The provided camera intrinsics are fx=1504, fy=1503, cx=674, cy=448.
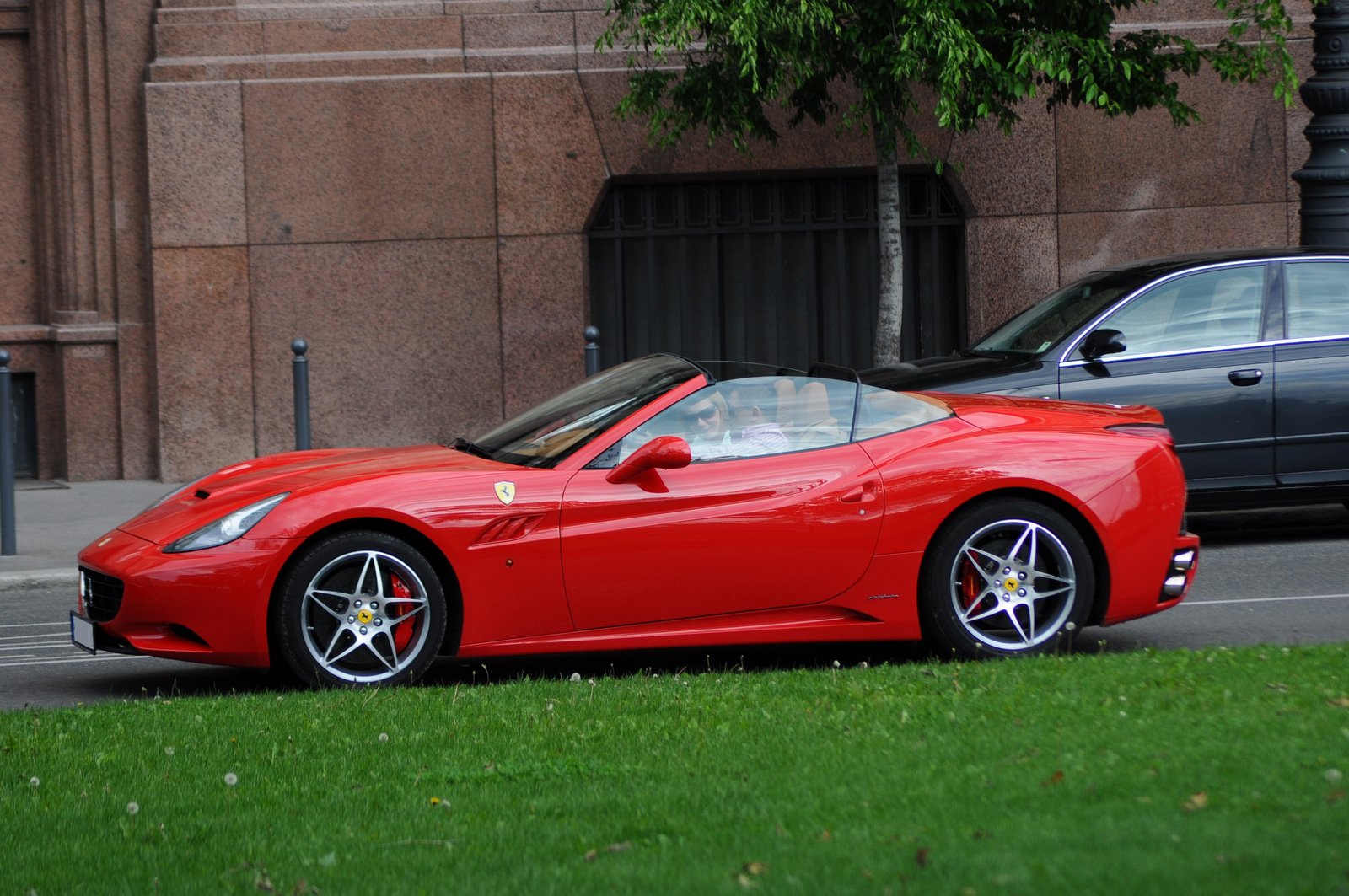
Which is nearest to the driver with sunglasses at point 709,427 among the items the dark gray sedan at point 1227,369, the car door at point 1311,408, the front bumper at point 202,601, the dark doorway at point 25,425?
the front bumper at point 202,601

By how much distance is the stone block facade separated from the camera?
42.9 feet

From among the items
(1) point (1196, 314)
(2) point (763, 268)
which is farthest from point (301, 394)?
(1) point (1196, 314)

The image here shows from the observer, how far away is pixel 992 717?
449 centimetres

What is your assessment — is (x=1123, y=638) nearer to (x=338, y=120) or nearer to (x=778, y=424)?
(x=778, y=424)

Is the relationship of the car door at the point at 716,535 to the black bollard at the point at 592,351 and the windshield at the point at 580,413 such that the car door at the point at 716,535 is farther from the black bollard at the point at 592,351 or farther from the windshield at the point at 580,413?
the black bollard at the point at 592,351

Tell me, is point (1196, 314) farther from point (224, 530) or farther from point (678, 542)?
point (224, 530)

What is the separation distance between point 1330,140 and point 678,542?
7.43m

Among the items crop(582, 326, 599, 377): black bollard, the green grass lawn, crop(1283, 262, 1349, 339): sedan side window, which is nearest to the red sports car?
the green grass lawn

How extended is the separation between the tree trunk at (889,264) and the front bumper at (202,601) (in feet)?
23.2

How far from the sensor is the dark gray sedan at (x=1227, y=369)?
845 centimetres

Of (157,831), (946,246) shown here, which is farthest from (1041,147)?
(157,831)

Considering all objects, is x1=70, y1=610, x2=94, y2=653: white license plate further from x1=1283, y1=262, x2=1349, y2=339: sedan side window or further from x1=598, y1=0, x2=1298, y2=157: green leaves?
x1=1283, y1=262, x2=1349, y2=339: sedan side window

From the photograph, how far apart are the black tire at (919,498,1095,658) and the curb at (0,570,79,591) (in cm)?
531

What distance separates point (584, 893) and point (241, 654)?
2657 millimetres
